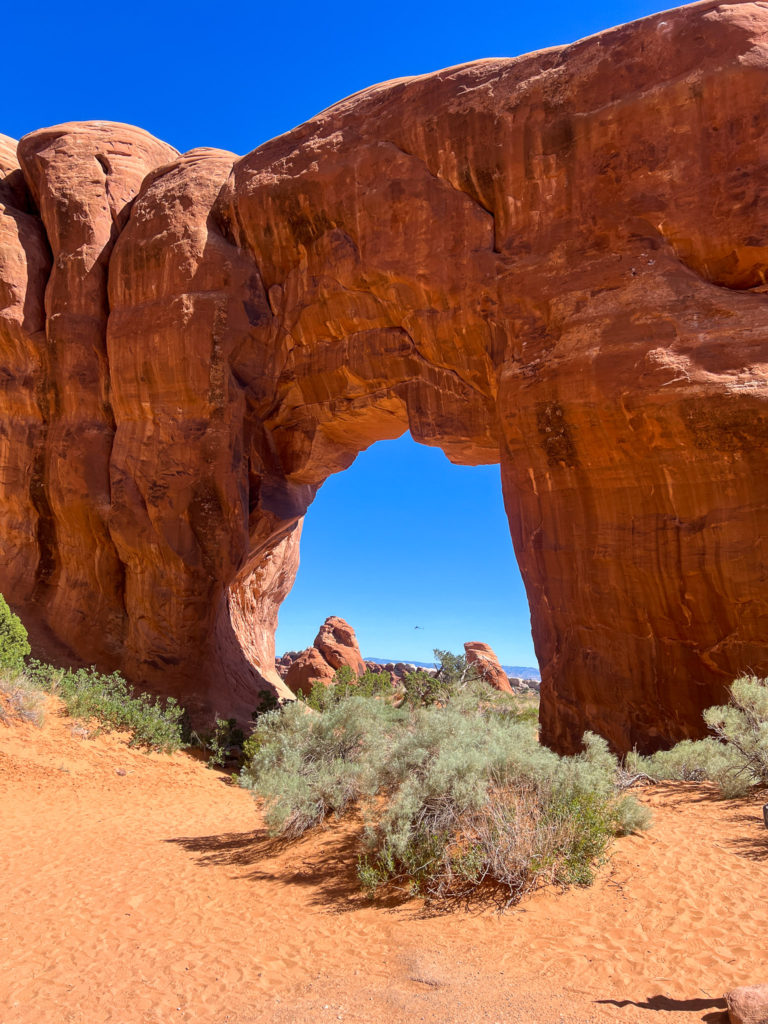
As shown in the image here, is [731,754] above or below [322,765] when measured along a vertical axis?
above

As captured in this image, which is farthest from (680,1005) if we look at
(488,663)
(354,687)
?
(488,663)

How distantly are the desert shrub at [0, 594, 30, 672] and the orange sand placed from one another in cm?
584

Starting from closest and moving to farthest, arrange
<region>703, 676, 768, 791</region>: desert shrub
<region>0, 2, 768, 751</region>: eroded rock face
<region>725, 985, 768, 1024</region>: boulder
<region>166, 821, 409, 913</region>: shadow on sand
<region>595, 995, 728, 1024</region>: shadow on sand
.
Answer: <region>725, 985, 768, 1024</region>: boulder, <region>595, 995, 728, 1024</region>: shadow on sand, <region>166, 821, 409, 913</region>: shadow on sand, <region>703, 676, 768, 791</region>: desert shrub, <region>0, 2, 768, 751</region>: eroded rock face

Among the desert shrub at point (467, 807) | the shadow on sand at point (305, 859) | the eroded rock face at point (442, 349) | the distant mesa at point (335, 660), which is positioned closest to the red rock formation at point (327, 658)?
the distant mesa at point (335, 660)

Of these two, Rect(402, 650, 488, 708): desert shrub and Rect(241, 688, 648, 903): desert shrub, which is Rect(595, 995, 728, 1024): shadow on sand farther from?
Rect(402, 650, 488, 708): desert shrub

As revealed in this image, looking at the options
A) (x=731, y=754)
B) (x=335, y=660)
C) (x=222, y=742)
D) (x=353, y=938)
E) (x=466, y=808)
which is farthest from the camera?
(x=335, y=660)

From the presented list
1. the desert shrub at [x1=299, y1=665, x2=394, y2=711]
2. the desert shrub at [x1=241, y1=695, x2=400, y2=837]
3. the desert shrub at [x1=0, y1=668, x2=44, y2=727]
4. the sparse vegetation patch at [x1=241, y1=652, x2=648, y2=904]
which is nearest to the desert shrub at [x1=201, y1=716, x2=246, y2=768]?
the desert shrub at [x1=299, y1=665, x2=394, y2=711]

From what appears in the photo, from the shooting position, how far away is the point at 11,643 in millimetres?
14133

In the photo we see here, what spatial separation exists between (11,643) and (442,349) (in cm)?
1069

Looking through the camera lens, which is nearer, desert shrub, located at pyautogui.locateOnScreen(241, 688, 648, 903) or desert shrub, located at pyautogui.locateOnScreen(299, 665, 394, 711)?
desert shrub, located at pyautogui.locateOnScreen(241, 688, 648, 903)

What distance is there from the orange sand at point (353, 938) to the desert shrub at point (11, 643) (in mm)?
5841

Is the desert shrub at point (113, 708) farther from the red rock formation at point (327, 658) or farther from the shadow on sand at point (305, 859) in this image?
the red rock formation at point (327, 658)

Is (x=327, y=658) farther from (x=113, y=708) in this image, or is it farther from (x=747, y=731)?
(x=747, y=731)

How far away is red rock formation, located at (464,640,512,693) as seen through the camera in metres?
35.0
